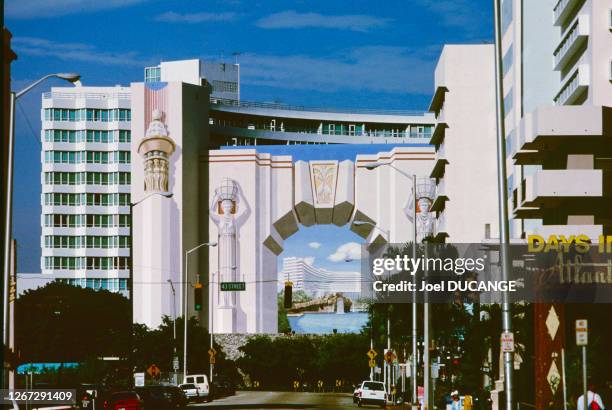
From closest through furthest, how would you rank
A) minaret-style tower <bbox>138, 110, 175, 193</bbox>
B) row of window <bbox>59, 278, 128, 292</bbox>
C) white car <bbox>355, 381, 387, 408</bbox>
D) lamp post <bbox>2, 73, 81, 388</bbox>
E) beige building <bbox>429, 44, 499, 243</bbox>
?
lamp post <bbox>2, 73, 81, 388</bbox> → white car <bbox>355, 381, 387, 408</bbox> → beige building <bbox>429, 44, 499, 243</bbox> → minaret-style tower <bbox>138, 110, 175, 193</bbox> → row of window <bbox>59, 278, 128, 292</bbox>

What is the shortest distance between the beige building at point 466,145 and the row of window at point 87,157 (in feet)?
239

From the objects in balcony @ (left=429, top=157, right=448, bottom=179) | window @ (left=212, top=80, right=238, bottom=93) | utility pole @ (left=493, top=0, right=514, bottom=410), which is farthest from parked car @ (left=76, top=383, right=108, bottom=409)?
window @ (left=212, top=80, right=238, bottom=93)

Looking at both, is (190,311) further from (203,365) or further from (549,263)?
(549,263)

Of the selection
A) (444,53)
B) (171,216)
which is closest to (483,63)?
(444,53)

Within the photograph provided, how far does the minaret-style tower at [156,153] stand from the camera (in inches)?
5664

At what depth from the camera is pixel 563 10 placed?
72.2 metres

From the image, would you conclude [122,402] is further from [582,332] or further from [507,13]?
[507,13]

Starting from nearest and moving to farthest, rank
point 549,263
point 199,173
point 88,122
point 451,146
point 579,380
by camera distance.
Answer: point 579,380 < point 549,263 < point 451,146 < point 199,173 < point 88,122

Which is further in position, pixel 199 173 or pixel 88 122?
pixel 88 122

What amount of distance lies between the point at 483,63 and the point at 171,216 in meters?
44.3

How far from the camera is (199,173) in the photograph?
152m

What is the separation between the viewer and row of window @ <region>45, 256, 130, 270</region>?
17625 centimetres

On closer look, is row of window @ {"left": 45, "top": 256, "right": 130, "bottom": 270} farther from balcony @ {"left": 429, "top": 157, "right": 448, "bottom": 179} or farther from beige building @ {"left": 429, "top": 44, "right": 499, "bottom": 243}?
beige building @ {"left": 429, "top": 44, "right": 499, "bottom": 243}

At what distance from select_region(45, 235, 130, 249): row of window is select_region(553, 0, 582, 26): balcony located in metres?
110
